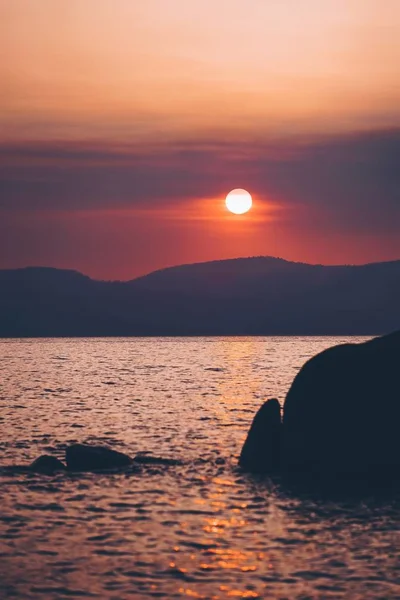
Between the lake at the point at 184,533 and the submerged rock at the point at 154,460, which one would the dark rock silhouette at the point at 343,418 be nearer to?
the lake at the point at 184,533

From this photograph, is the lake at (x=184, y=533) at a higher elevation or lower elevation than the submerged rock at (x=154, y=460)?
lower

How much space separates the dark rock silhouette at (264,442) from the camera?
116ft

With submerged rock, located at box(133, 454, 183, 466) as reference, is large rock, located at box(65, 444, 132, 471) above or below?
above

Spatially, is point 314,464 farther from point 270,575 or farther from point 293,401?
point 270,575

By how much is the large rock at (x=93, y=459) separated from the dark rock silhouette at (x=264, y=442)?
16.4 feet

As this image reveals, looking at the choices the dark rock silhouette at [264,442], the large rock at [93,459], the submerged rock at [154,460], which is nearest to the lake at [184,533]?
the submerged rock at [154,460]

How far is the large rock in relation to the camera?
35469mm

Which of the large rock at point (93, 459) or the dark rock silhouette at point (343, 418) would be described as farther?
the large rock at point (93, 459)

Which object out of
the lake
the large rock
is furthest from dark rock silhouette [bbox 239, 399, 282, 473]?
the large rock

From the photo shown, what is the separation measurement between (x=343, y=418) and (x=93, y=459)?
1023 centimetres

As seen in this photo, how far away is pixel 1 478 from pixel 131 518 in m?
8.62

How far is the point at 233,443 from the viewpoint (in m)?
43.5

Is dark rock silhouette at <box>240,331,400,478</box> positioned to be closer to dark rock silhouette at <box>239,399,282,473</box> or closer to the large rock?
dark rock silhouette at <box>239,399,282,473</box>

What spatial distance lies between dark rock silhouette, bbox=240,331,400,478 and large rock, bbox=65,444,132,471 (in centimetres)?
514
